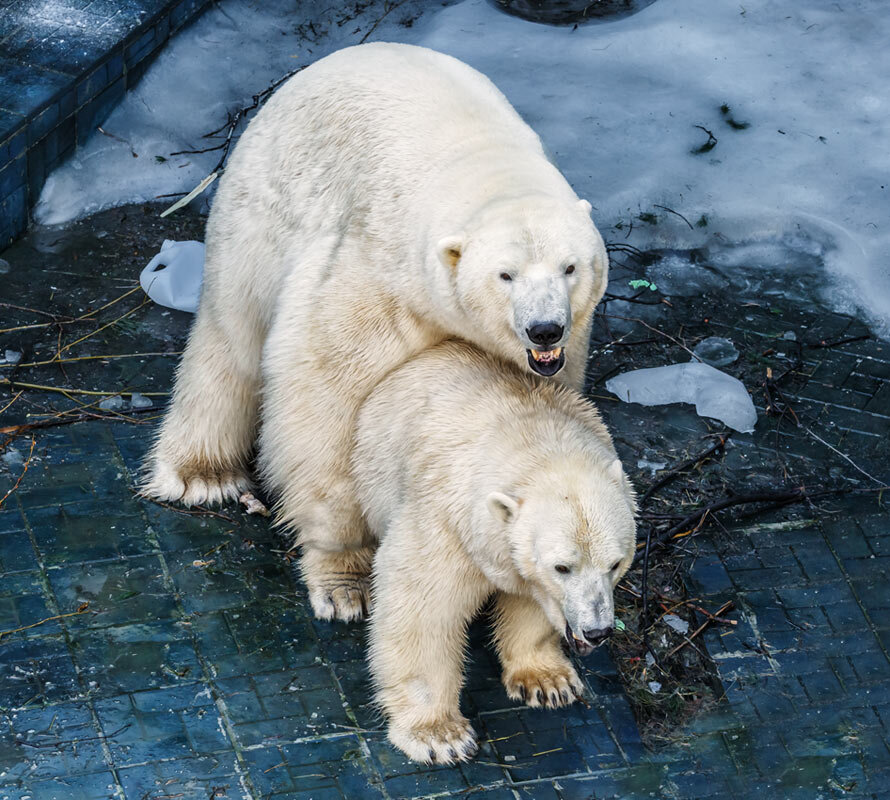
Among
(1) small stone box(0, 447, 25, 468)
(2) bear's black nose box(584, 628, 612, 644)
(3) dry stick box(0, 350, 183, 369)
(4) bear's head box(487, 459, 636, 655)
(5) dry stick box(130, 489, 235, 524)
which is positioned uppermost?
(4) bear's head box(487, 459, 636, 655)

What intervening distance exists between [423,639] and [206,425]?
4.93 ft

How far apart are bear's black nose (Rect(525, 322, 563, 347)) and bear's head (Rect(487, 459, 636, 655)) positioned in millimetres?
381

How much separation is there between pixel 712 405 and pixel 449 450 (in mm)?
2167

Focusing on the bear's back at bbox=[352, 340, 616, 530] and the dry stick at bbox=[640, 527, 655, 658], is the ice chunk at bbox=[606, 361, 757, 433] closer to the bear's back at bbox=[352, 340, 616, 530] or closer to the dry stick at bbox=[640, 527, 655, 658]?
the dry stick at bbox=[640, 527, 655, 658]

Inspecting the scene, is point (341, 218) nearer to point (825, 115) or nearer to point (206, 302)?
point (206, 302)

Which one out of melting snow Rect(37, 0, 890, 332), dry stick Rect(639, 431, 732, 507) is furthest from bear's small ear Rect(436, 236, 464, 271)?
melting snow Rect(37, 0, 890, 332)

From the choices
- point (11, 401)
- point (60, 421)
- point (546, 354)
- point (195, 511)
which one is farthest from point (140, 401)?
point (546, 354)

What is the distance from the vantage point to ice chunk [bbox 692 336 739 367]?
6645 mm

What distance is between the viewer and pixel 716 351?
6707 millimetres

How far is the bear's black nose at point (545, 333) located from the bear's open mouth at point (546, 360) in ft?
0.41

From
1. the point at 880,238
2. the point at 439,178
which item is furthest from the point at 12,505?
the point at 880,238

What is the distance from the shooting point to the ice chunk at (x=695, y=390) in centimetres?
629

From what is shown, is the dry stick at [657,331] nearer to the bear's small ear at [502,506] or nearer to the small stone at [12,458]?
the bear's small ear at [502,506]

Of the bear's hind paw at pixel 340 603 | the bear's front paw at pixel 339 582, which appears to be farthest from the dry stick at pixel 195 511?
the bear's hind paw at pixel 340 603
